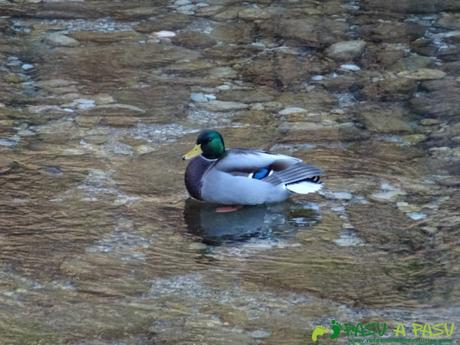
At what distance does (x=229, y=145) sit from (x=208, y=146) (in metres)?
0.66

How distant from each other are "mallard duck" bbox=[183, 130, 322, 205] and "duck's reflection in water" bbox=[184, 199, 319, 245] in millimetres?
57

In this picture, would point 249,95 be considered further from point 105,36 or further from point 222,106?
point 105,36

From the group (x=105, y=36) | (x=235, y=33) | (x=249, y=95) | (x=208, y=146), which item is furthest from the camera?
(x=235, y=33)

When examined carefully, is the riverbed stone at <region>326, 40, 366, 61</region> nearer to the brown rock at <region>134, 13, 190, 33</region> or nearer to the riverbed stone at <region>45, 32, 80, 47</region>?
the brown rock at <region>134, 13, 190, 33</region>

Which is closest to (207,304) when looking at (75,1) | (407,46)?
(407,46)

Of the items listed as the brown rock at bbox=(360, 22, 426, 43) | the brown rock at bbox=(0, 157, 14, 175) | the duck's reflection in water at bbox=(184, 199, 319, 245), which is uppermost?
the brown rock at bbox=(360, 22, 426, 43)

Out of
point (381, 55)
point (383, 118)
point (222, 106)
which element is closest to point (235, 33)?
point (381, 55)

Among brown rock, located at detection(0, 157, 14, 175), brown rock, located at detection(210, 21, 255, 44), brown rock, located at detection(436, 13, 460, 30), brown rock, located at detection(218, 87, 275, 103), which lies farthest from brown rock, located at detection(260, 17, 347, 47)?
brown rock, located at detection(0, 157, 14, 175)

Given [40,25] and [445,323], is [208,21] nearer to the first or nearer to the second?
[40,25]

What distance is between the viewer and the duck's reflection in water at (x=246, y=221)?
5.99 meters

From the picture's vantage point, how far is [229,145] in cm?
712

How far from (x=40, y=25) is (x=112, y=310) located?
471cm

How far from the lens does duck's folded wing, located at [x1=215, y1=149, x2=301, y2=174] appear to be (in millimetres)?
6359

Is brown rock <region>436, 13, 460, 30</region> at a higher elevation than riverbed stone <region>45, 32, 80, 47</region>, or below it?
higher
